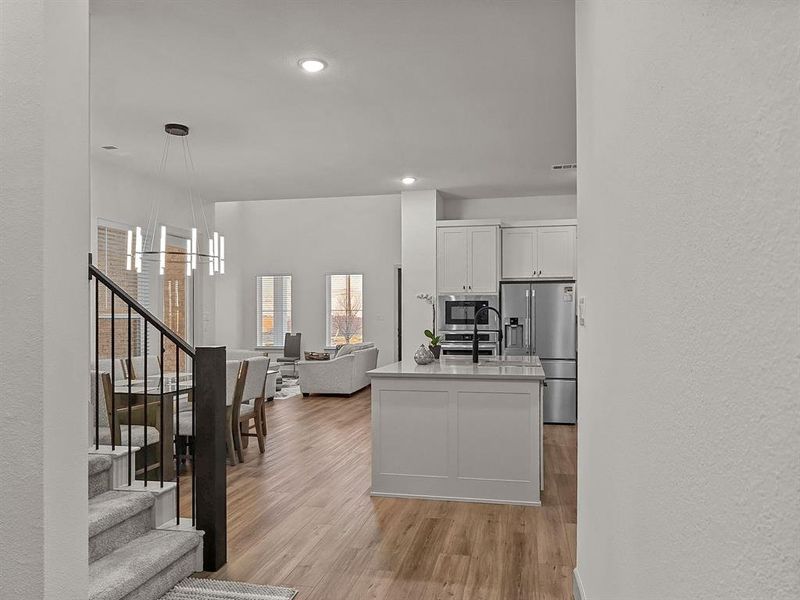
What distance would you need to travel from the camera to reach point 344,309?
1245 centimetres

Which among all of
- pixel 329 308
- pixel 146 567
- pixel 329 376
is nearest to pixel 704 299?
pixel 146 567

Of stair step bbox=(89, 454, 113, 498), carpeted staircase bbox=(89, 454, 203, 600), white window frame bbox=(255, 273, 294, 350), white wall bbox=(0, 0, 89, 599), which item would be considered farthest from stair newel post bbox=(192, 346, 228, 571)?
white window frame bbox=(255, 273, 294, 350)

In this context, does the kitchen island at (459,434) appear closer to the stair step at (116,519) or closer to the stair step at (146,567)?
the stair step at (146,567)

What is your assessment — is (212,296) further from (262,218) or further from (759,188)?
(759,188)

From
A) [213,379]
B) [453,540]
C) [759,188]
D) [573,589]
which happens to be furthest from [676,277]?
[453,540]

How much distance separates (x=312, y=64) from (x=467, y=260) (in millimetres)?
4423

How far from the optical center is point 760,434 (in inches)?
29.3

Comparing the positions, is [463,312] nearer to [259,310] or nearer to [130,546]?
[130,546]

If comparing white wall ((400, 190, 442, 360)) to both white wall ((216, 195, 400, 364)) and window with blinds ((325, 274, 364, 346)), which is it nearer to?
white wall ((216, 195, 400, 364))

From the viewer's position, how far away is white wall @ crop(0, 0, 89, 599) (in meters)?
1.81

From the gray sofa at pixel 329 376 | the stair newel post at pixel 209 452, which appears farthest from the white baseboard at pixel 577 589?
the gray sofa at pixel 329 376

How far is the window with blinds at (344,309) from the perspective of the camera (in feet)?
40.6

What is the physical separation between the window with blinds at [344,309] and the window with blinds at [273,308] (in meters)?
0.89

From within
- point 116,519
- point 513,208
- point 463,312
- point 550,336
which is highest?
point 513,208
